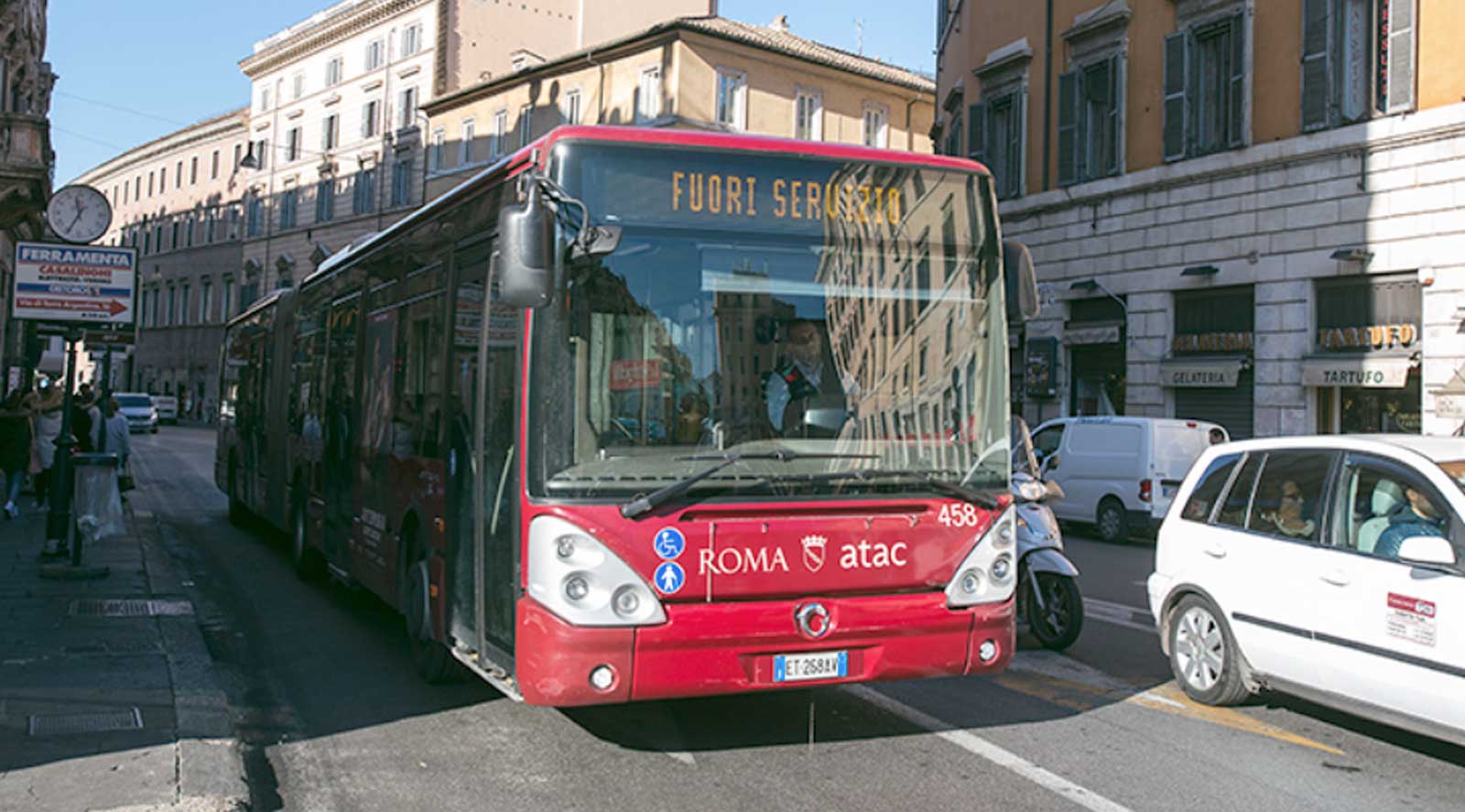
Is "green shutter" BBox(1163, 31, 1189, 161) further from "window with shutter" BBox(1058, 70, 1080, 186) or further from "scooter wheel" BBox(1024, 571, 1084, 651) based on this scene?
"scooter wheel" BBox(1024, 571, 1084, 651)

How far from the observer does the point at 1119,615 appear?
399 inches

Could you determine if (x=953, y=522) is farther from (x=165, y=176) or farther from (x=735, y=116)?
(x=165, y=176)

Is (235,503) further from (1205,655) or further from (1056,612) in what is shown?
(1205,655)

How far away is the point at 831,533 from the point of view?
5.41m

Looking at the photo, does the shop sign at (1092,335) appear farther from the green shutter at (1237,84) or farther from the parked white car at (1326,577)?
the parked white car at (1326,577)

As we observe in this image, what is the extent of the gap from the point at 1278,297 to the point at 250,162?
44.1 meters

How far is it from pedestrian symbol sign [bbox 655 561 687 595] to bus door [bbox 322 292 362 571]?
4.56 m

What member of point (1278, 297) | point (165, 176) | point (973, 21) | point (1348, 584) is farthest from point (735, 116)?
A: point (165, 176)

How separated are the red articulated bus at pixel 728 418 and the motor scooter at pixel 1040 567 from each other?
8.73 ft

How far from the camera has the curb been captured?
16.3ft

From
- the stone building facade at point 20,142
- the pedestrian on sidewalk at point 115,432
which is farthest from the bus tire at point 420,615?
the stone building facade at point 20,142

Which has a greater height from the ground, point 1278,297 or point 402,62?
point 402,62

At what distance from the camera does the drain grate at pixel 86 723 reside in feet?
18.9

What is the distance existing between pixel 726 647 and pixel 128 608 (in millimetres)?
6053
